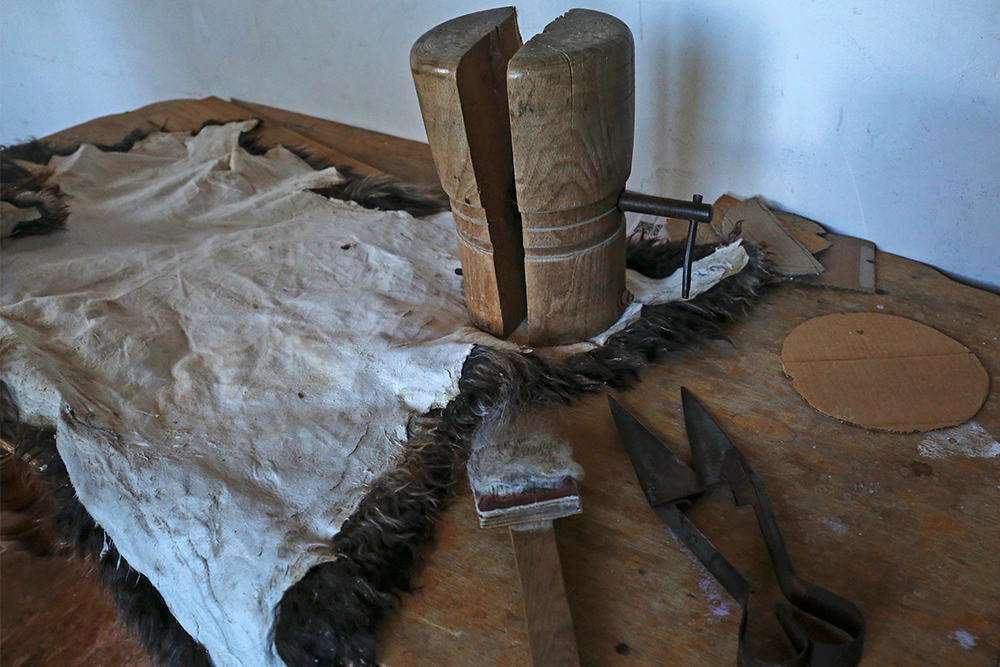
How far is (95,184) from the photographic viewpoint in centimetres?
145

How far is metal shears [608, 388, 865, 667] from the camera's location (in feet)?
1.87

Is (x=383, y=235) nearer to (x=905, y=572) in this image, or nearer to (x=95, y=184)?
(x=95, y=184)

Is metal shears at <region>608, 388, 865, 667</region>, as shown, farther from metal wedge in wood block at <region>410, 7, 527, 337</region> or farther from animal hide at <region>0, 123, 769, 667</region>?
metal wedge in wood block at <region>410, 7, 527, 337</region>

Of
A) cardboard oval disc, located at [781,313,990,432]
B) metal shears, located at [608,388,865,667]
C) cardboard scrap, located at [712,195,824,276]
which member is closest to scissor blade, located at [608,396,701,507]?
metal shears, located at [608,388,865,667]

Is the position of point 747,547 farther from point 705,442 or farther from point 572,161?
point 572,161

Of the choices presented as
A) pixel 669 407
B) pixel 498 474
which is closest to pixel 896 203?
pixel 669 407

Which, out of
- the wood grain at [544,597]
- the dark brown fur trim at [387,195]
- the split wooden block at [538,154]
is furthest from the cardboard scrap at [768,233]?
the wood grain at [544,597]

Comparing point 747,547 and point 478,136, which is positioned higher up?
point 478,136

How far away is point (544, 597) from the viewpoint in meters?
0.64

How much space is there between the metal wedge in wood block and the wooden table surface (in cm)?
23

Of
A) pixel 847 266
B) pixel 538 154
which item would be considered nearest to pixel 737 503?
pixel 538 154

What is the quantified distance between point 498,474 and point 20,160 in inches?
54.7

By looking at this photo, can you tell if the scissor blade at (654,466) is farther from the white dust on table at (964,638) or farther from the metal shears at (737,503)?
the white dust on table at (964,638)

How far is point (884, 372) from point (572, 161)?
0.49 meters
